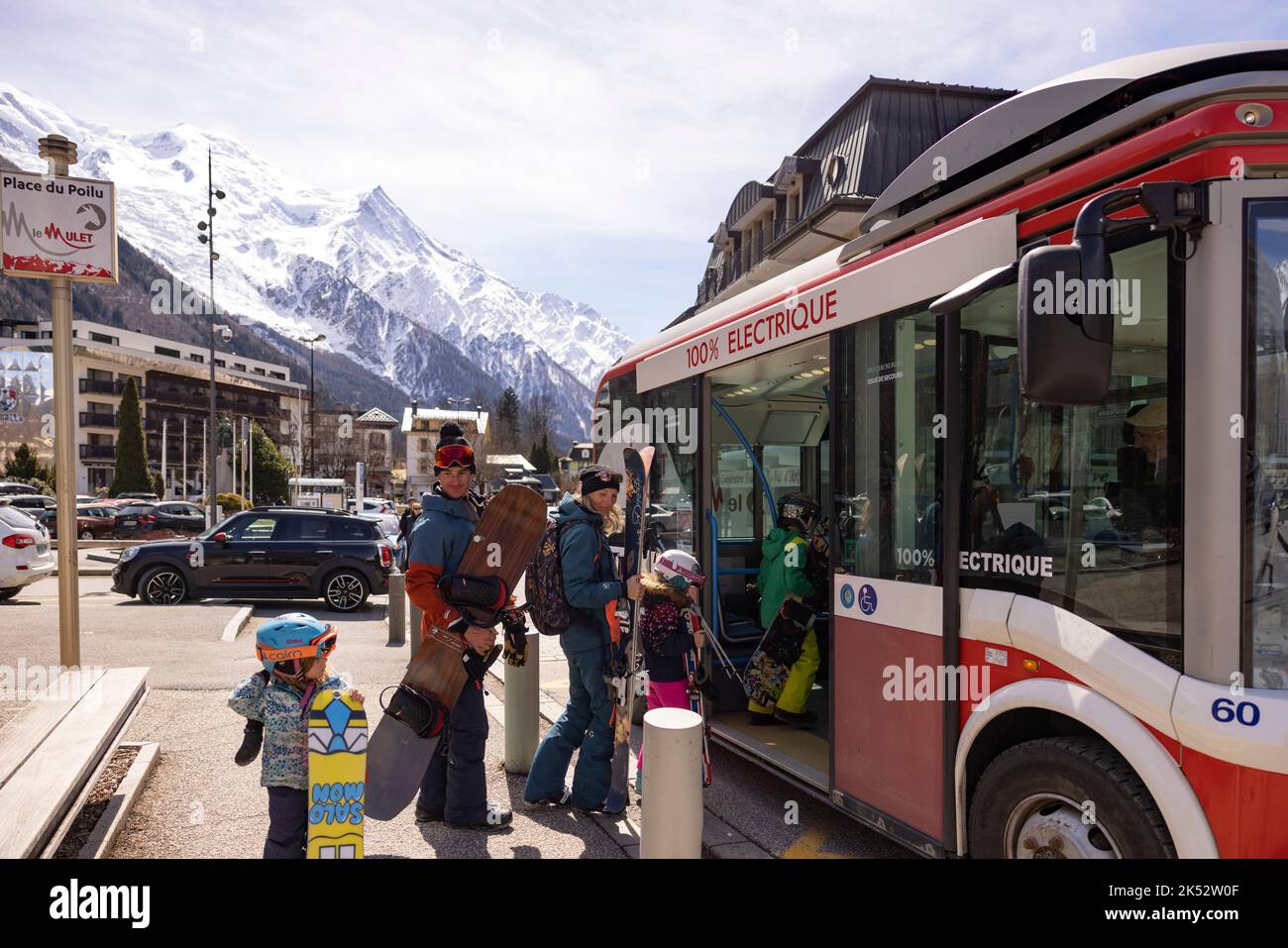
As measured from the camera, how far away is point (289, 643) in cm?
343

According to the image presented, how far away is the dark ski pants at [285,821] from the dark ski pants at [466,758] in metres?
1.11

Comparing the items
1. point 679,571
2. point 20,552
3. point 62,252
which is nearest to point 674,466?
point 679,571

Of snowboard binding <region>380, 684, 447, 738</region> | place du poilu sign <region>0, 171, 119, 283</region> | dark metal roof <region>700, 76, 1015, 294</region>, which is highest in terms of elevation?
dark metal roof <region>700, 76, 1015, 294</region>

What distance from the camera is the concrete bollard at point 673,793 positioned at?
3.33m

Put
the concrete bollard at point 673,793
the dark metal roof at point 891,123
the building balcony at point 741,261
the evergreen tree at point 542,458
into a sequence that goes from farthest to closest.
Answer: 1. the evergreen tree at point 542,458
2. the building balcony at point 741,261
3. the dark metal roof at point 891,123
4. the concrete bollard at point 673,793

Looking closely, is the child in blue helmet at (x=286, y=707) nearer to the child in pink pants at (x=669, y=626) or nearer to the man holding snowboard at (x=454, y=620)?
the man holding snowboard at (x=454, y=620)

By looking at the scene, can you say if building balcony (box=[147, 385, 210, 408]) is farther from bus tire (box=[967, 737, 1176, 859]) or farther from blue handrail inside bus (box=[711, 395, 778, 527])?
bus tire (box=[967, 737, 1176, 859])

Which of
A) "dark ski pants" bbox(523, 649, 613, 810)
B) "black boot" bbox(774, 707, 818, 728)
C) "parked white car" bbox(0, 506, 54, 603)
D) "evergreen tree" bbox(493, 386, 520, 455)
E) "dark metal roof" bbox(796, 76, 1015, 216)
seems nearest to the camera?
"dark ski pants" bbox(523, 649, 613, 810)

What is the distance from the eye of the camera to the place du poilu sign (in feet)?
20.7

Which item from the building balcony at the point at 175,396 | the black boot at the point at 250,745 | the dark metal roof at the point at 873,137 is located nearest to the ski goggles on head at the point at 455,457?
the black boot at the point at 250,745

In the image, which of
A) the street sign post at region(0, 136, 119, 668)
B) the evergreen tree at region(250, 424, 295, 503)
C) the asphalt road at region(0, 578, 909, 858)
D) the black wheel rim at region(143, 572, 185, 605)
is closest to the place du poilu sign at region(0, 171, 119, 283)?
the street sign post at region(0, 136, 119, 668)

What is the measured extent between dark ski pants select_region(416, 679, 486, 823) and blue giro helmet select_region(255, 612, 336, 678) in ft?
3.96
